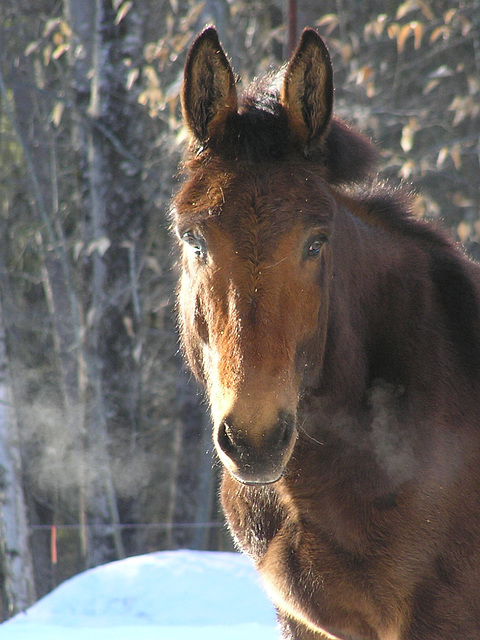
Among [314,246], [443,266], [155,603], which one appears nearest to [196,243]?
[314,246]

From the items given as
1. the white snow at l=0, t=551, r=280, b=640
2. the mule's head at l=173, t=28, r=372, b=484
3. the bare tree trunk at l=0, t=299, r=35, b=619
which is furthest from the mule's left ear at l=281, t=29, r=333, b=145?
the bare tree trunk at l=0, t=299, r=35, b=619

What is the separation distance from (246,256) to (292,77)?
0.63 meters

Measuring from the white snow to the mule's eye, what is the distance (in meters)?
2.91

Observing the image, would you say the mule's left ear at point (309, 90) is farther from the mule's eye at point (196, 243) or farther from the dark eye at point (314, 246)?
the mule's eye at point (196, 243)

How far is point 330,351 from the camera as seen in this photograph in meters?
2.42

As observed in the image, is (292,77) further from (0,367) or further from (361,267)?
(0,367)

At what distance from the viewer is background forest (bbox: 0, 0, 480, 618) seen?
6.98 meters

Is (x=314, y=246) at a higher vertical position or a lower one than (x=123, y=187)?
higher

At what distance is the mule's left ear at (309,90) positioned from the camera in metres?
2.34

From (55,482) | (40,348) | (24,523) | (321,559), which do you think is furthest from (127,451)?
(321,559)

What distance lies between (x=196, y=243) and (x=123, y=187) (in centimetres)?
531

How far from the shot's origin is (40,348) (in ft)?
41.0

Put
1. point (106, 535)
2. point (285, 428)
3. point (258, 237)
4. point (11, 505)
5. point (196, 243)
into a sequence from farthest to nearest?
point (106, 535), point (11, 505), point (196, 243), point (258, 237), point (285, 428)

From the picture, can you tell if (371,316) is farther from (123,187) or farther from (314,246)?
(123,187)
